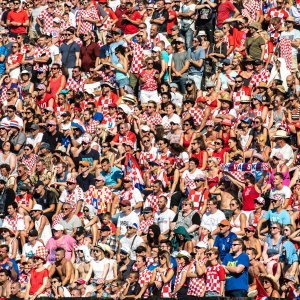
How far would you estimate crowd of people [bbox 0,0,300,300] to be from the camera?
25.4 metres

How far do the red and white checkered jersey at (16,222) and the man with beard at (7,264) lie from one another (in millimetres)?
940

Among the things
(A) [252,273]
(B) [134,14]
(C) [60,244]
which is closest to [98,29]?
(B) [134,14]

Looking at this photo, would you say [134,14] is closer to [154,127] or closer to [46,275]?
[154,127]

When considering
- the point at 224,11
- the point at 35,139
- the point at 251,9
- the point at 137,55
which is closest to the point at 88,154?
the point at 35,139

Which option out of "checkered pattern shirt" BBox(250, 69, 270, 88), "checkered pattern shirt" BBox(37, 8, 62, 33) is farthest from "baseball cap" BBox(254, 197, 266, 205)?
"checkered pattern shirt" BBox(37, 8, 62, 33)

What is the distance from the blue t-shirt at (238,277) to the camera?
2414 cm

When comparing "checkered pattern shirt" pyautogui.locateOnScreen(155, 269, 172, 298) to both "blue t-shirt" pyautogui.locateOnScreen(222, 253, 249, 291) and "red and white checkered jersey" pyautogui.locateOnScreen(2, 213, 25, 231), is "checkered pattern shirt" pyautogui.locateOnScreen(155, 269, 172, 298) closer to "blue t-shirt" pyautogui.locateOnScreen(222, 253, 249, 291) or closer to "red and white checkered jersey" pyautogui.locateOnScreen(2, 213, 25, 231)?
"blue t-shirt" pyautogui.locateOnScreen(222, 253, 249, 291)

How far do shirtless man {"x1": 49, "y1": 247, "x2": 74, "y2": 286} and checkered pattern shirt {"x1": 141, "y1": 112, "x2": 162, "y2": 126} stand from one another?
4507mm

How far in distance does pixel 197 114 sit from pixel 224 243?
16.2ft

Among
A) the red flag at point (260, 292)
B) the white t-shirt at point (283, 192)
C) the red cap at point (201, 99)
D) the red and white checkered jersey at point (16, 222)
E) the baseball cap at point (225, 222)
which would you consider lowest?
the red and white checkered jersey at point (16, 222)

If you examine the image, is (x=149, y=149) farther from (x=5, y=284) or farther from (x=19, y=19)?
(x=19, y=19)

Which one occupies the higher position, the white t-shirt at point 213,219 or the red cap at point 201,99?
the red cap at point 201,99

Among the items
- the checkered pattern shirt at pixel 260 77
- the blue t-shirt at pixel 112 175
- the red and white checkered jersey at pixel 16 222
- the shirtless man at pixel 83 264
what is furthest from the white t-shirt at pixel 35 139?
the shirtless man at pixel 83 264

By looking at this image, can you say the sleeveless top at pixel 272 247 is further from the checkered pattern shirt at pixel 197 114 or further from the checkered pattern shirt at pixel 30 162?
the checkered pattern shirt at pixel 30 162
